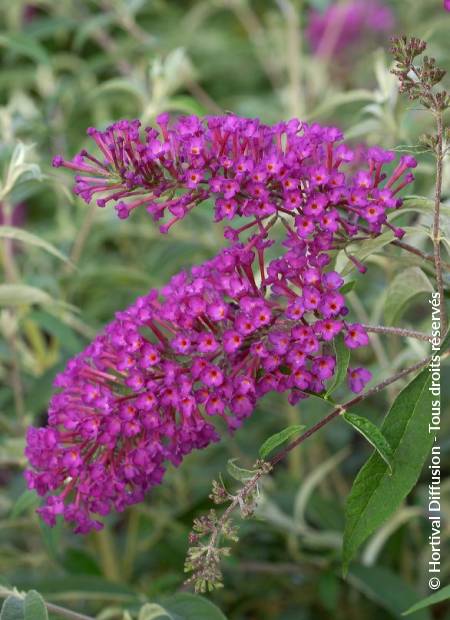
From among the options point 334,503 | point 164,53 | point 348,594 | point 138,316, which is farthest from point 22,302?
point 164,53

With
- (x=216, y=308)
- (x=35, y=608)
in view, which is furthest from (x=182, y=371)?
(x=35, y=608)

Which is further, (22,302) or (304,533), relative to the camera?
(304,533)

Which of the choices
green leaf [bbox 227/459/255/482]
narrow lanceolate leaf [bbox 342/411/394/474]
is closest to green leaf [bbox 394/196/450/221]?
narrow lanceolate leaf [bbox 342/411/394/474]

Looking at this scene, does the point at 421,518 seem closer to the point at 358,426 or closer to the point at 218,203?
the point at 358,426

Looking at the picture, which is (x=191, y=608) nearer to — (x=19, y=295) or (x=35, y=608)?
(x=35, y=608)

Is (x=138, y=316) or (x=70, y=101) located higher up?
(x=70, y=101)

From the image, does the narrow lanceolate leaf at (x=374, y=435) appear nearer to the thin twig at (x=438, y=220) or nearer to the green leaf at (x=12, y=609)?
the thin twig at (x=438, y=220)
